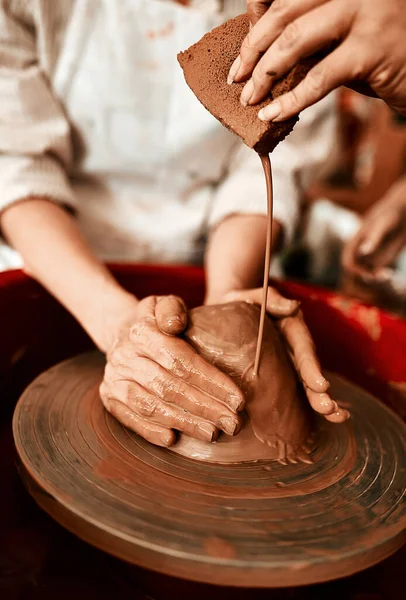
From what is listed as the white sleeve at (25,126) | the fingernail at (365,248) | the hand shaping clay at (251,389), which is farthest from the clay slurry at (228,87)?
the fingernail at (365,248)

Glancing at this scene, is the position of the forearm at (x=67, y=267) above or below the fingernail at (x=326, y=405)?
below

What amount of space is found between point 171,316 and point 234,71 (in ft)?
1.20

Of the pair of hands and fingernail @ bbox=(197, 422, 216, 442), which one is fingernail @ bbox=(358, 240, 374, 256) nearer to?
the pair of hands

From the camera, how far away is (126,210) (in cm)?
162

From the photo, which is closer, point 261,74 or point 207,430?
point 261,74

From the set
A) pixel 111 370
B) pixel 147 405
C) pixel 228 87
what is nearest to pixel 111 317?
pixel 111 370

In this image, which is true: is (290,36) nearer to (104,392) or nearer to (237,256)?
(104,392)

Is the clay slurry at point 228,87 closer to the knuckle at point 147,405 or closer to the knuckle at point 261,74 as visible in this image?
the knuckle at point 261,74

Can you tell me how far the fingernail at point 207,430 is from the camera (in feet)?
2.68

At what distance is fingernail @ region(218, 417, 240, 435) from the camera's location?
2.64 ft

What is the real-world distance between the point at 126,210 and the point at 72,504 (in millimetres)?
1032

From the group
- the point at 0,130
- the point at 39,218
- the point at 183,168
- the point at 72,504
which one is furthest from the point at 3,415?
the point at 183,168

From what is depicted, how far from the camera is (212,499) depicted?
2.59 feet

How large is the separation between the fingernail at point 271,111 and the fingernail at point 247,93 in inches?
1.0
